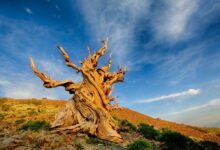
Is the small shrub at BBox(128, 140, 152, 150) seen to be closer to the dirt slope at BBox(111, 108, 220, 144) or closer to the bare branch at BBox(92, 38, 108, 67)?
the bare branch at BBox(92, 38, 108, 67)

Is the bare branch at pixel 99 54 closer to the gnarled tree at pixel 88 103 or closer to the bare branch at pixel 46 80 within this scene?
the gnarled tree at pixel 88 103

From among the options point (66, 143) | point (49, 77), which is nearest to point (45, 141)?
point (66, 143)

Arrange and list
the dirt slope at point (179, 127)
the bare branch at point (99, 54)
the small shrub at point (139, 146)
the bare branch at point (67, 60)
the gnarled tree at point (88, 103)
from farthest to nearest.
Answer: the dirt slope at point (179, 127)
the bare branch at point (99, 54)
the bare branch at point (67, 60)
the gnarled tree at point (88, 103)
the small shrub at point (139, 146)

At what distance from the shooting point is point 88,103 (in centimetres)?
1325

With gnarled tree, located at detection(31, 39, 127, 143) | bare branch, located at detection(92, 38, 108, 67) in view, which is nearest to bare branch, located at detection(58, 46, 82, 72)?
gnarled tree, located at detection(31, 39, 127, 143)

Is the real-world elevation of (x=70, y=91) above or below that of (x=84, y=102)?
above

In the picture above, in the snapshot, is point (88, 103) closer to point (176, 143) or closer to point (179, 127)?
point (176, 143)

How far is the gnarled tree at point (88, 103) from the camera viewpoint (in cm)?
1244

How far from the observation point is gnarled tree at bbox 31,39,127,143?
1244cm

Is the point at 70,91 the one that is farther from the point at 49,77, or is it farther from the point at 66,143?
the point at 66,143

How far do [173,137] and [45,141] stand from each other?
986cm

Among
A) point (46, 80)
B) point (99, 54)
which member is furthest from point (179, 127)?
point (46, 80)

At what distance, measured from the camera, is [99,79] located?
594 inches

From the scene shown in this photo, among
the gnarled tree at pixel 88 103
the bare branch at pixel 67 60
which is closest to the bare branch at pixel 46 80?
the gnarled tree at pixel 88 103
